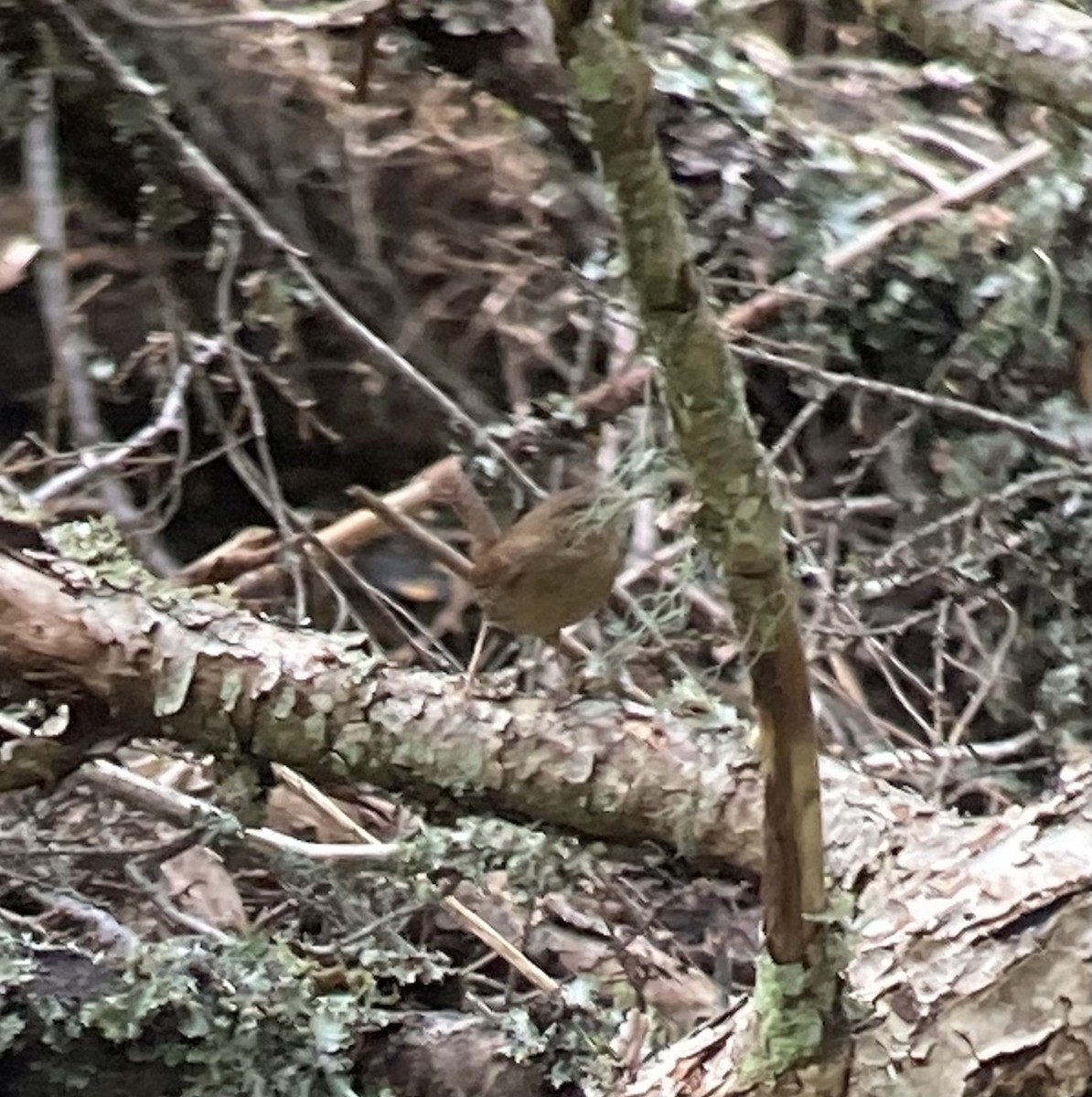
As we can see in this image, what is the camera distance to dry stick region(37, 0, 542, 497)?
1.22 metres

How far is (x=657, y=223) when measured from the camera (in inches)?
19.3

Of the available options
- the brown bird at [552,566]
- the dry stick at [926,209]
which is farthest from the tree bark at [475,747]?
the dry stick at [926,209]

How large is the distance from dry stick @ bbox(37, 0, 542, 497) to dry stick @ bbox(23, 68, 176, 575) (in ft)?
0.21

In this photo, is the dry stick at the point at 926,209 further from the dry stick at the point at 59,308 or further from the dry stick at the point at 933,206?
the dry stick at the point at 59,308

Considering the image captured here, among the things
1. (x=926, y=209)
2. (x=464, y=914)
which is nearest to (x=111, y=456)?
(x=464, y=914)

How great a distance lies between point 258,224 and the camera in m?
1.28

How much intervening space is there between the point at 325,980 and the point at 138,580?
239mm

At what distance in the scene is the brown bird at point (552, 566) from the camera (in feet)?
2.55

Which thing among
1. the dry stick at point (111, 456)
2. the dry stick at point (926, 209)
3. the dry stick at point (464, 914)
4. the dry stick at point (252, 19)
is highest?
the dry stick at point (252, 19)

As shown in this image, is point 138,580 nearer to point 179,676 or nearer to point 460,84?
point 179,676

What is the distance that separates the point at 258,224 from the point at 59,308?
0.82ft

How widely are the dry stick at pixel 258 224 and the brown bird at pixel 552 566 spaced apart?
31 cm

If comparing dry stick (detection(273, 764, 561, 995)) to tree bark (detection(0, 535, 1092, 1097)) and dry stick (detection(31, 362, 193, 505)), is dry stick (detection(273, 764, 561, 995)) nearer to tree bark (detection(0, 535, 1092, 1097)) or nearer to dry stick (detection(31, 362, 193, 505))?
tree bark (detection(0, 535, 1092, 1097))

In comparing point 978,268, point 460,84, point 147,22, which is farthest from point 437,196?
point 978,268
